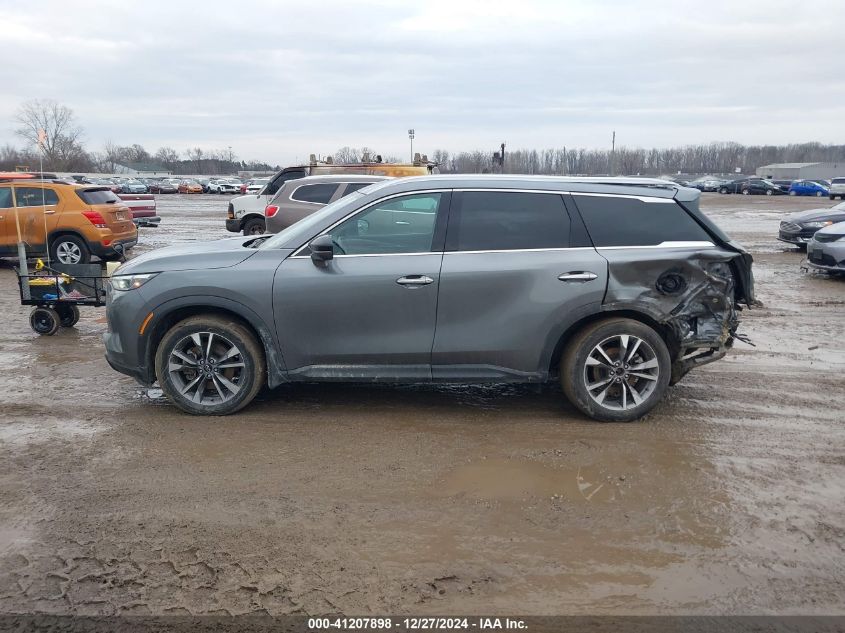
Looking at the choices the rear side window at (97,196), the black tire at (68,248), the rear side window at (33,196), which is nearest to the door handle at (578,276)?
the black tire at (68,248)

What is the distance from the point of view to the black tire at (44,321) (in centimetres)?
828

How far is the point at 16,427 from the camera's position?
534 centimetres

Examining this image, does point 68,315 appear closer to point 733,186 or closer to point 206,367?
point 206,367

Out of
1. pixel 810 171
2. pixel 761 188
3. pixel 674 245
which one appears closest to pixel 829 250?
pixel 674 245

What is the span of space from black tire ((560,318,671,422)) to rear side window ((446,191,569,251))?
28.5 inches

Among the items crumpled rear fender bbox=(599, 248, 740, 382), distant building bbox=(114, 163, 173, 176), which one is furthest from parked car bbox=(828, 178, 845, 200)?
distant building bbox=(114, 163, 173, 176)

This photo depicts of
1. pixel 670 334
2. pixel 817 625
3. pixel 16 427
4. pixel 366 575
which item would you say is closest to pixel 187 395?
pixel 16 427

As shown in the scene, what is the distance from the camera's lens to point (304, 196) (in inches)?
541

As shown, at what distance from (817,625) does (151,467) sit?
3.82 metres

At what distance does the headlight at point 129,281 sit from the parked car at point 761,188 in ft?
216

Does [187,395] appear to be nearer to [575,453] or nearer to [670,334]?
[575,453]

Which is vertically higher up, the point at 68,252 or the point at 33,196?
the point at 33,196

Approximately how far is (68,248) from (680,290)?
475 inches

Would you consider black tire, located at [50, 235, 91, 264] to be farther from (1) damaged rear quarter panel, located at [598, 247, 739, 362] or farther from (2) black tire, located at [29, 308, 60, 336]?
(1) damaged rear quarter panel, located at [598, 247, 739, 362]
